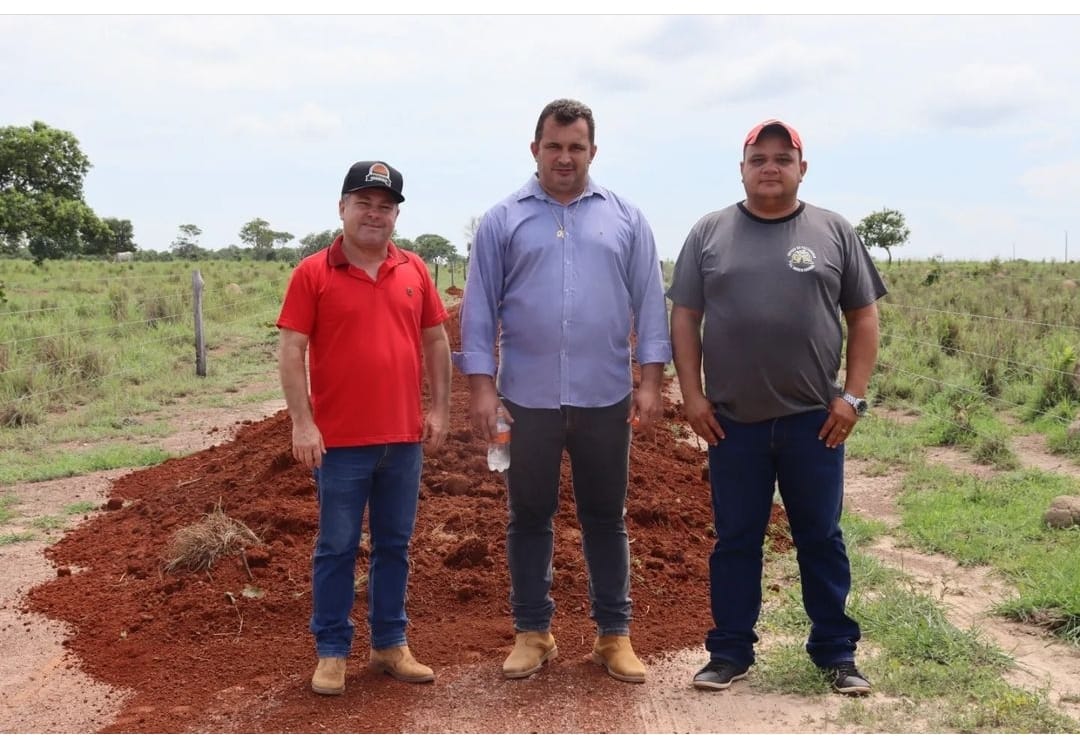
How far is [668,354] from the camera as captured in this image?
3734 mm

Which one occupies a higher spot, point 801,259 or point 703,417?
point 801,259

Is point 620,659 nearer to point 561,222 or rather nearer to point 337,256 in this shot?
point 561,222

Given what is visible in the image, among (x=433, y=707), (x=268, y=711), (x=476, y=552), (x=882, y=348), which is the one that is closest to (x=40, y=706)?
(x=268, y=711)

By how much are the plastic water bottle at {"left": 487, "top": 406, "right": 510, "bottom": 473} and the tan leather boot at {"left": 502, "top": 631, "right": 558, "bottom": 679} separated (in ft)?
2.36

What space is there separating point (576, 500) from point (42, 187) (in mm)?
24423

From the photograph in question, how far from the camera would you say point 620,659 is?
3938mm

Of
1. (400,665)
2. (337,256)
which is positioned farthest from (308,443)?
(400,665)

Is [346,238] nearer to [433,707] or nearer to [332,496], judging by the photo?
[332,496]

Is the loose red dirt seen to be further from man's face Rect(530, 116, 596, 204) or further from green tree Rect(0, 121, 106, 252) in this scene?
green tree Rect(0, 121, 106, 252)

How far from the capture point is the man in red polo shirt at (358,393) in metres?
3.62

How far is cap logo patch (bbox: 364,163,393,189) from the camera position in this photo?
11.9 ft

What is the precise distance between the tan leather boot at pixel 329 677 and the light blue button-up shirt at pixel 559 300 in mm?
1203

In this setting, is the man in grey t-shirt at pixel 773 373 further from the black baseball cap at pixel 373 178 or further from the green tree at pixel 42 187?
the green tree at pixel 42 187

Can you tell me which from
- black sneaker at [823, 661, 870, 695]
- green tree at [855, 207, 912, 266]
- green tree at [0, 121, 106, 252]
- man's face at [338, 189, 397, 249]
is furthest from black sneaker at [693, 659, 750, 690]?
green tree at [855, 207, 912, 266]
